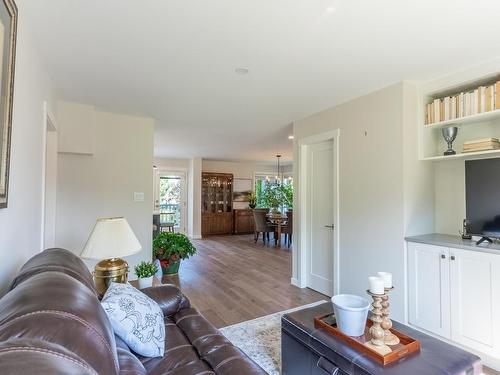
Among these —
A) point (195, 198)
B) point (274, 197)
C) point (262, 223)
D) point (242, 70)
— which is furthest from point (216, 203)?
point (242, 70)

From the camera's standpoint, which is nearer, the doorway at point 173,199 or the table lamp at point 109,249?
the table lamp at point 109,249

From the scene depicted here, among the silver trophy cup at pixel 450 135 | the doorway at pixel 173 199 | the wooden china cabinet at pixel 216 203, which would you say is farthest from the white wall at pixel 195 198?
the silver trophy cup at pixel 450 135

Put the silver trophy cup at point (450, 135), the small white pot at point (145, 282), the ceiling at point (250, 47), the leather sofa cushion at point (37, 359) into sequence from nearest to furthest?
the leather sofa cushion at point (37, 359) < the ceiling at point (250, 47) < the small white pot at point (145, 282) < the silver trophy cup at point (450, 135)

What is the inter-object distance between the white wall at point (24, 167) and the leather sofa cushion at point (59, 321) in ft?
2.50

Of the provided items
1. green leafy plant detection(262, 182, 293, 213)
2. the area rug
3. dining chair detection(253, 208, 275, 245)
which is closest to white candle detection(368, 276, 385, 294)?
the area rug

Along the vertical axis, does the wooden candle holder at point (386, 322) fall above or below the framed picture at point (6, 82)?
below

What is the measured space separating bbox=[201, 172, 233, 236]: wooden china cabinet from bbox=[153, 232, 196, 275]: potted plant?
4.13 m

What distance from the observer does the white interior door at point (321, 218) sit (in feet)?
12.0

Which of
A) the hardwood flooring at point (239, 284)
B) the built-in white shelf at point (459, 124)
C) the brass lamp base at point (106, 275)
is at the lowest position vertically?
the hardwood flooring at point (239, 284)

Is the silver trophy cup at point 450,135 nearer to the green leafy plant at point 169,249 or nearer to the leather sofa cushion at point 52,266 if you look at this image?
the leather sofa cushion at point 52,266

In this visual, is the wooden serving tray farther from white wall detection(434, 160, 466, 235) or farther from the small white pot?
white wall detection(434, 160, 466, 235)

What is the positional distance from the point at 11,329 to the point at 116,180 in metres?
3.51

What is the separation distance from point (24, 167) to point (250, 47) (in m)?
1.70

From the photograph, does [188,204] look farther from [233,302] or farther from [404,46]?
[404,46]
